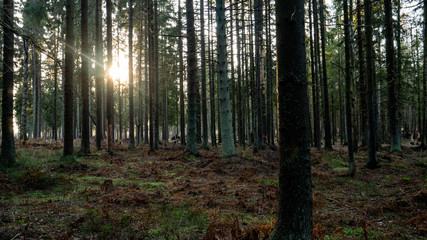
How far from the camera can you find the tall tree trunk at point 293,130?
2576 mm

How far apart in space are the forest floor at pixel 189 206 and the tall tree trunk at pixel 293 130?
0.83m

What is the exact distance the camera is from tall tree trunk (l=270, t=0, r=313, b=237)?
2576 millimetres

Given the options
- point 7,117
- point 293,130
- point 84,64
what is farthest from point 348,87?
point 7,117

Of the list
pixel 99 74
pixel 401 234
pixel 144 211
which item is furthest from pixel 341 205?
pixel 99 74

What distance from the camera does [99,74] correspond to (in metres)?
15.3

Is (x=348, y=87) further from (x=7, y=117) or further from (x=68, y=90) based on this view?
(x=7, y=117)

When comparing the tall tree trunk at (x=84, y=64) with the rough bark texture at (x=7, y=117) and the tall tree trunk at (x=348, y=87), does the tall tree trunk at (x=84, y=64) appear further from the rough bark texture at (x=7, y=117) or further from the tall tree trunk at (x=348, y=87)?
the tall tree trunk at (x=348, y=87)

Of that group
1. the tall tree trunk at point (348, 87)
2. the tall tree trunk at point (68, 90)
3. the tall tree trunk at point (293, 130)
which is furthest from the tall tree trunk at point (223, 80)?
the tall tree trunk at point (293, 130)

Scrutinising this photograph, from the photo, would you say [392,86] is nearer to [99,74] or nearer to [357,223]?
[357,223]

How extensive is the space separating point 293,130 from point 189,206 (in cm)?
373

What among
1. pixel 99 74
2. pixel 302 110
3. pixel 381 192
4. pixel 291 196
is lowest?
pixel 381 192

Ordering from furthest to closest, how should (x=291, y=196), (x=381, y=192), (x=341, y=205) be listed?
1. (x=381, y=192)
2. (x=341, y=205)
3. (x=291, y=196)

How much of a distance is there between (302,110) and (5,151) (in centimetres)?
1071

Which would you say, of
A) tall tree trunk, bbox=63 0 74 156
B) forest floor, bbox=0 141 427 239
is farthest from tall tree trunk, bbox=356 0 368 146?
tall tree trunk, bbox=63 0 74 156
